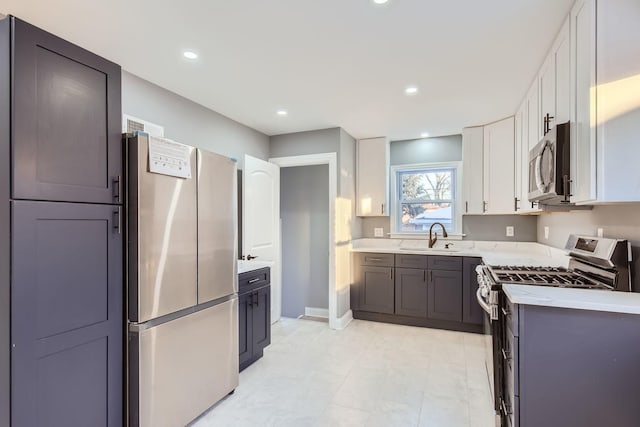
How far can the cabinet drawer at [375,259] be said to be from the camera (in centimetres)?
405

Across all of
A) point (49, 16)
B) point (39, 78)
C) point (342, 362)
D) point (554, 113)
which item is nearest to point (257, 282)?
point (342, 362)

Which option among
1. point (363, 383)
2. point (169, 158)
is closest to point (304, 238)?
point (363, 383)

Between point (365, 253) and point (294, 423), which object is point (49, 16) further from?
point (365, 253)

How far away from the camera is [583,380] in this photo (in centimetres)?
140

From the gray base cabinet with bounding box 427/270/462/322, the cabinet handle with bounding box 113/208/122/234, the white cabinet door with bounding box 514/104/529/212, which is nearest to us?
the cabinet handle with bounding box 113/208/122/234

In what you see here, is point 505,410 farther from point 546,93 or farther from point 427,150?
point 427,150

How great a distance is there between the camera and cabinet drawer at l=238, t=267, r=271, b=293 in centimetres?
273

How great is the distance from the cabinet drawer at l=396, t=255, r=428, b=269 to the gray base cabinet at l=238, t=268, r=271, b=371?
1.70 metres

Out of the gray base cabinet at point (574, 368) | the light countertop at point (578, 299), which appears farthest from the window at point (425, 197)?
the gray base cabinet at point (574, 368)

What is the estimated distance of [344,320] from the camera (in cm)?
398

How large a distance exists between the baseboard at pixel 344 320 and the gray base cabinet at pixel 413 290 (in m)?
0.09

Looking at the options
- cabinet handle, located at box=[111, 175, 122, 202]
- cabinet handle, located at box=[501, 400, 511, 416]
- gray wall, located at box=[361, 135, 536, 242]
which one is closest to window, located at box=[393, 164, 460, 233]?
gray wall, located at box=[361, 135, 536, 242]

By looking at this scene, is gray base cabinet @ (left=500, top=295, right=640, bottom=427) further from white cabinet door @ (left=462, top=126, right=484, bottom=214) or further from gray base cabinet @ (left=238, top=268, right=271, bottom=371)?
white cabinet door @ (left=462, top=126, right=484, bottom=214)

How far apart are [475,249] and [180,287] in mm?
3501
